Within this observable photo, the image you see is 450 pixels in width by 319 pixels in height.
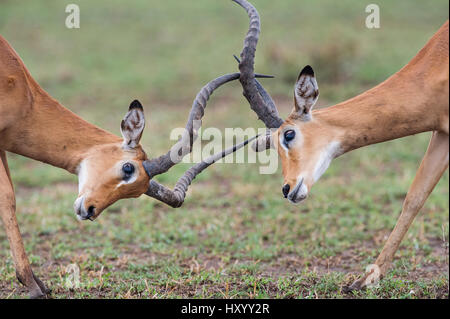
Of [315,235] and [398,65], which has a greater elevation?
[398,65]

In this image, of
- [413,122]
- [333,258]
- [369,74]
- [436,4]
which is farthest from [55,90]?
[436,4]

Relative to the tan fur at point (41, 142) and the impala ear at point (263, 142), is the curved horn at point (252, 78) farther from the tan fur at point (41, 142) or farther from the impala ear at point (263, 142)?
the tan fur at point (41, 142)

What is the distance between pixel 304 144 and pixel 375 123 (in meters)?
0.57

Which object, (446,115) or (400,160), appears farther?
(400,160)

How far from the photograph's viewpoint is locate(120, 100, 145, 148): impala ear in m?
4.80

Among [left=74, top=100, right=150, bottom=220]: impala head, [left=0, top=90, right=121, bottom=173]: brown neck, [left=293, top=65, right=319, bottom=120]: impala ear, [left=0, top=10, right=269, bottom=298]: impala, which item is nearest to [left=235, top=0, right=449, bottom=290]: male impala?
[left=293, top=65, right=319, bottom=120]: impala ear

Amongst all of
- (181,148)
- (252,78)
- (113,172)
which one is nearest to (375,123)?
(252,78)

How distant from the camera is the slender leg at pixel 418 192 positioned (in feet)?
15.9

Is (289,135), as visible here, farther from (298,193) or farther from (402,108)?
(402,108)

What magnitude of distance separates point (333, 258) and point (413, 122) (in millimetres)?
1850

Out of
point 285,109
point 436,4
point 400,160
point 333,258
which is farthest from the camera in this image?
point 436,4

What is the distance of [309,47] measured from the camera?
12.9 m
